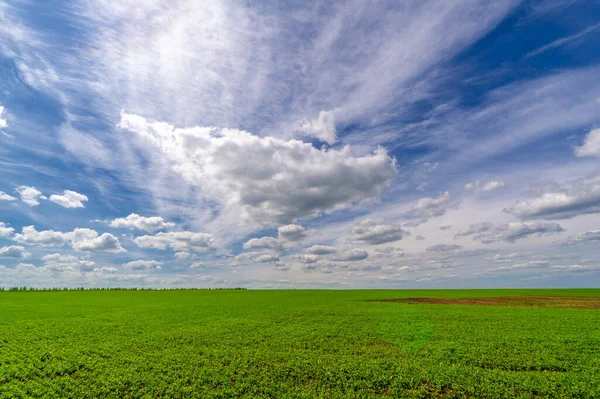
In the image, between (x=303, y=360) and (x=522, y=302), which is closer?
(x=303, y=360)

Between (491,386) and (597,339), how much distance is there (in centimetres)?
1798

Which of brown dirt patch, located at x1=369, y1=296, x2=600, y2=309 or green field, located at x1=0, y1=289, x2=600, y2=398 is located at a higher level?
green field, located at x1=0, y1=289, x2=600, y2=398

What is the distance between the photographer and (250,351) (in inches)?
889

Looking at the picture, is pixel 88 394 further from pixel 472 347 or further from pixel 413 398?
pixel 472 347

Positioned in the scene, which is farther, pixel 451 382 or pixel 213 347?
pixel 213 347

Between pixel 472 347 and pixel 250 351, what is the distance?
1631cm

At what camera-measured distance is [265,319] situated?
124 ft

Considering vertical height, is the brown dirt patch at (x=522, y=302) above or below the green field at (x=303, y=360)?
below

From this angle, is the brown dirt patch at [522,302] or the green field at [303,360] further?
the brown dirt patch at [522,302]

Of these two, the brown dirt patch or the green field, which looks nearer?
the green field

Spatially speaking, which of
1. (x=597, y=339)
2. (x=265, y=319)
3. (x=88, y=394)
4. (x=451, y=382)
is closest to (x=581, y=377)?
(x=451, y=382)

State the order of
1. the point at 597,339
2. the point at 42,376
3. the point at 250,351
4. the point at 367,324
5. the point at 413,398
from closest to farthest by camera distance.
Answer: the point at 413,398 < the point at 42,376 < the point at 250,351 < the point at 597,339 < the point at 367,324

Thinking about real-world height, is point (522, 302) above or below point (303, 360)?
below

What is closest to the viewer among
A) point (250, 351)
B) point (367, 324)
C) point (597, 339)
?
point (250, 351)
